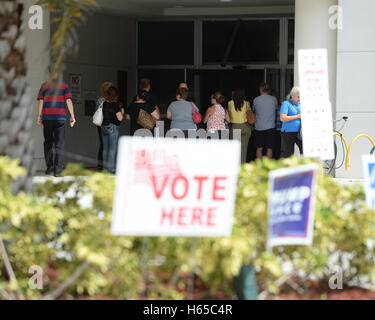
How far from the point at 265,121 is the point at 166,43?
911 centimetres

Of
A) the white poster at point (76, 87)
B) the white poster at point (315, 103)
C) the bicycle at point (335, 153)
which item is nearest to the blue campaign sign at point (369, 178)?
the white poster at point (315, 103)

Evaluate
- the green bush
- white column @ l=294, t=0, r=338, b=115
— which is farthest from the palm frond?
white column @ l=294, t=0, r=338, b=115

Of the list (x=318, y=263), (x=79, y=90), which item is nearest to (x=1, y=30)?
(x=318, y=263)

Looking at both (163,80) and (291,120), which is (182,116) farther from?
(163,80)

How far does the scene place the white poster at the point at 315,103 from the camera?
30.2ft

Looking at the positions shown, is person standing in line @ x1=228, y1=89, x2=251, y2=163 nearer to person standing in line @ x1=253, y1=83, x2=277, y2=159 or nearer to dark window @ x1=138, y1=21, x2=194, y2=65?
person standing in line @ x1=253, y1=83, x2=277, y2=159

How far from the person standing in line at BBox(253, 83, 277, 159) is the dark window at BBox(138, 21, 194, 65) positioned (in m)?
8.52

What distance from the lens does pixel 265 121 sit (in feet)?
53.2

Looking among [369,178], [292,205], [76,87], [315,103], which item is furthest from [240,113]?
[292,205]

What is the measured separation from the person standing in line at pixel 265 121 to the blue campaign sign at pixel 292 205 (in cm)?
1078

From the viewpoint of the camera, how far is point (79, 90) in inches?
862

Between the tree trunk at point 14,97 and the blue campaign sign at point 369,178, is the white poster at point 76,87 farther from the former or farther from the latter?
the blue campaign sign at point 369,178

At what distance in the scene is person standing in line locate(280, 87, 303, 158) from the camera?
1410 centimetres

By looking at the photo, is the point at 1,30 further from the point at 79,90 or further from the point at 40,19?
the point at 79,90
